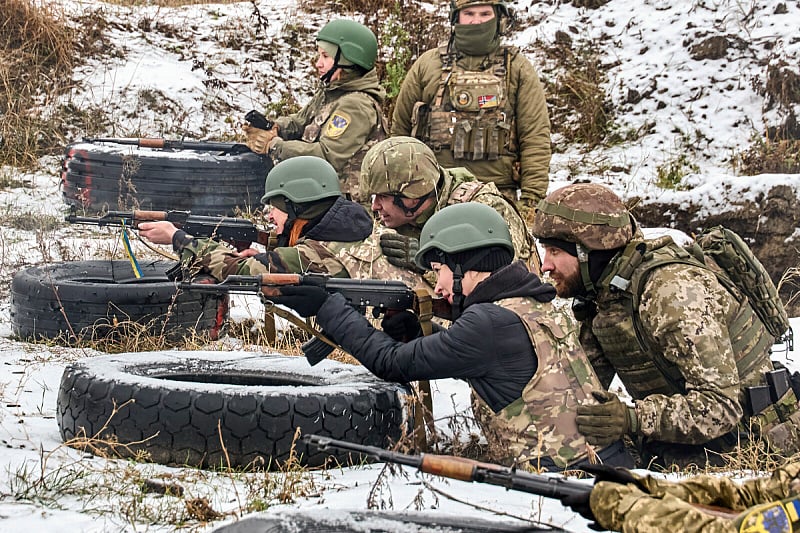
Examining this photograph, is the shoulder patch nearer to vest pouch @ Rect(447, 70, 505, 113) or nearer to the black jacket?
vest pouch @ Rect(447, 70, 505, 113)

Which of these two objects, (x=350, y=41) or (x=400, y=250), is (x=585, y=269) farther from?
(x=350, y=41)

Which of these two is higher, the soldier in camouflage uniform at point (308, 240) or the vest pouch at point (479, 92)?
the vest pouch at point (479, 92)

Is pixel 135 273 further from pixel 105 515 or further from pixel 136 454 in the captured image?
pixel 105 515

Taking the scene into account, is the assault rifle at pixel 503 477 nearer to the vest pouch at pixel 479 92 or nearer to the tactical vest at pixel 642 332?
the tactical vest at pixel 642 332

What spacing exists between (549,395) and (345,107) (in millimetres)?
4168

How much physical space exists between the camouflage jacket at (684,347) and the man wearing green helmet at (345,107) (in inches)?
136

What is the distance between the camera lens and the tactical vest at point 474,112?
759 cm

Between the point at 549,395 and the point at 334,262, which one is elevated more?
the point at 334,262

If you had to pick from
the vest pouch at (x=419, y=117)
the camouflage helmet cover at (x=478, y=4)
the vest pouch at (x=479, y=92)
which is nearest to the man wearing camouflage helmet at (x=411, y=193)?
the vest pouch at (x=479, y=92)

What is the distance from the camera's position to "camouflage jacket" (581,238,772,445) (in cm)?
418

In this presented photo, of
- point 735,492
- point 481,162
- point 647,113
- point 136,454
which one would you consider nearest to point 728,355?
point 735,492

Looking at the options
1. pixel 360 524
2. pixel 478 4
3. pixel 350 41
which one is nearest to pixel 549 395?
pixel 360 524

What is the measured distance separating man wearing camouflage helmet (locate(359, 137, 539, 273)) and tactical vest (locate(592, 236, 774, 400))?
912 millimetres

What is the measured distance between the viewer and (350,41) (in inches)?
306
